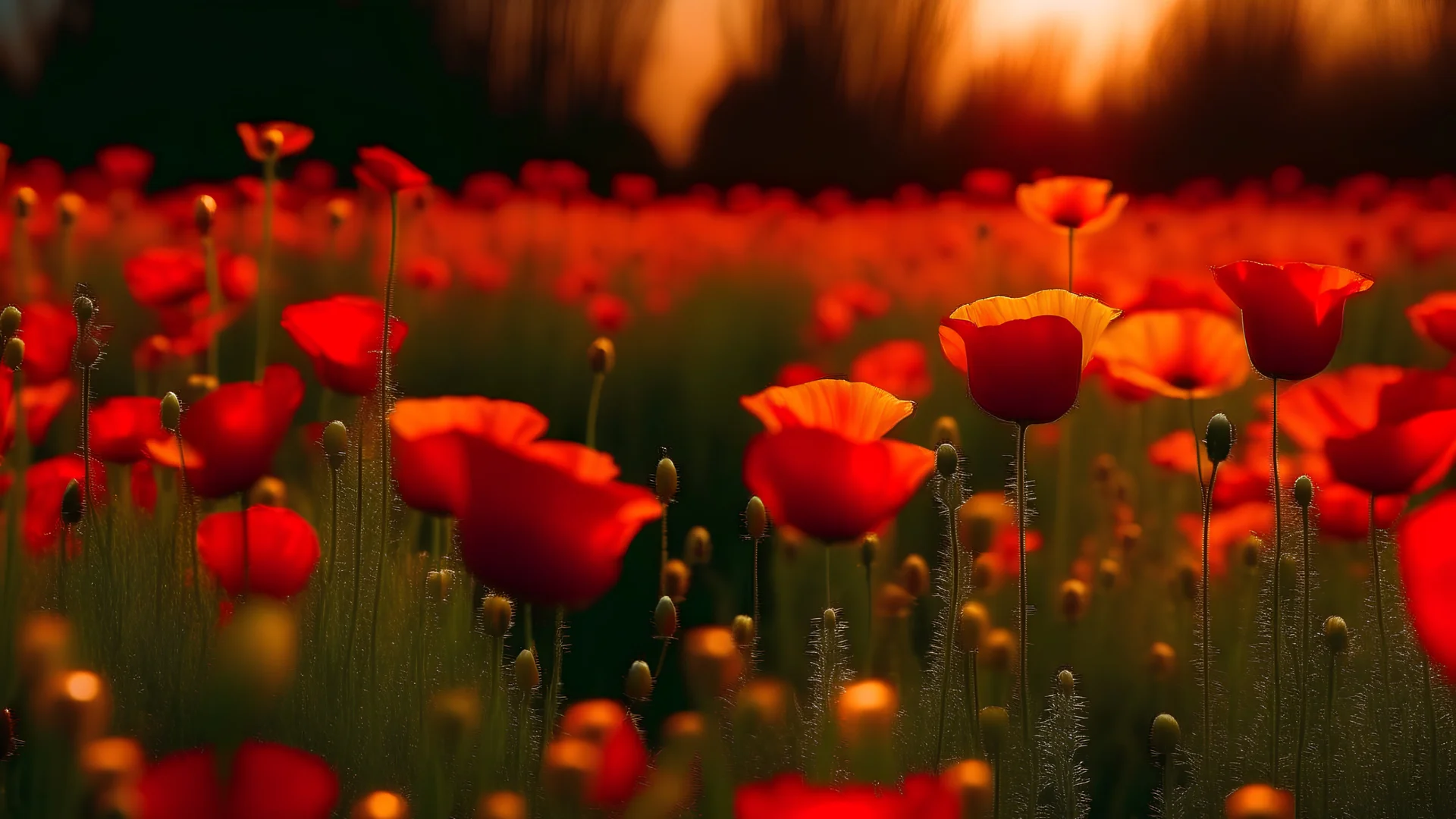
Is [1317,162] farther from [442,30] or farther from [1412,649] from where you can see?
[1412,649]

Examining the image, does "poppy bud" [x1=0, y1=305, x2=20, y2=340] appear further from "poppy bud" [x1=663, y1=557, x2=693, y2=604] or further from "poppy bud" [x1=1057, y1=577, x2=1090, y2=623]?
"poppy bud" [x1=1057, y1=577, x2=1090, y2=623]

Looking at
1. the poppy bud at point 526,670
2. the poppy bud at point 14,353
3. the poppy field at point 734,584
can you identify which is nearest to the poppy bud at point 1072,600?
the poppy field at point 734,584

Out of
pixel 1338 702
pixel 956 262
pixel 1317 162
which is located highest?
pixel 1317 162

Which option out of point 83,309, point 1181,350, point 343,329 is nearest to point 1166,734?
point 1181,350

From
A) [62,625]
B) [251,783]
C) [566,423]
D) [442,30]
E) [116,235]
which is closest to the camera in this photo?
[251,783]

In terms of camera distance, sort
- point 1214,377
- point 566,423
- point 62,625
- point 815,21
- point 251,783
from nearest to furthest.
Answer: point 251,783 < point 62,625 < point 1214,377 < point 566,423 < point 815,21

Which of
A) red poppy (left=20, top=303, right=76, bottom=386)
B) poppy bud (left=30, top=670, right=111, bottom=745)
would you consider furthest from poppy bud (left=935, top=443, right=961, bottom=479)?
red poppy (left=20, top=303, right=76, bottom=386)

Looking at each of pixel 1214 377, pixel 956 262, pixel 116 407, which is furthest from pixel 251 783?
pixel 956 262
